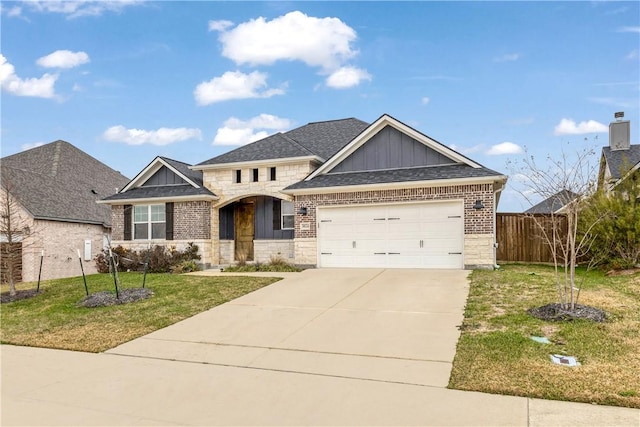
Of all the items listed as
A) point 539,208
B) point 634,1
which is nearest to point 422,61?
point 634,1

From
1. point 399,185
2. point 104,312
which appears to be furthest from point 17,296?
point 399,185

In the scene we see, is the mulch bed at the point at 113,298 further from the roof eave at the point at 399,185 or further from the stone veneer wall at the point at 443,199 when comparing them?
the roof eave at the point at 399,185

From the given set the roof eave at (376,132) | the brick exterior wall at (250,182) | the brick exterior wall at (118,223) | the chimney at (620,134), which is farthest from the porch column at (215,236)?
the chimney at (620,134)

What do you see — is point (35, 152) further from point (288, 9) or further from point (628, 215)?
point (628, 215)

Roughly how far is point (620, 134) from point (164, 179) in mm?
24004

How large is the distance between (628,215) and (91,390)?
14444 millimetres

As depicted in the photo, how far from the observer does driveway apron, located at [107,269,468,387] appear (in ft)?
18.5

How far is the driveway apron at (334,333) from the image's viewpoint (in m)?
5.64

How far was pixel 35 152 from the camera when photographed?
2583 cm

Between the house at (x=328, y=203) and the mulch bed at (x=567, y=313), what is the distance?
5441 mm

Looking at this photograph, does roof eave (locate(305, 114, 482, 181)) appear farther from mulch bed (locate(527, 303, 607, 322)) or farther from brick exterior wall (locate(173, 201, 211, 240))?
mulch bed (locate(527, 303, 607, 322))

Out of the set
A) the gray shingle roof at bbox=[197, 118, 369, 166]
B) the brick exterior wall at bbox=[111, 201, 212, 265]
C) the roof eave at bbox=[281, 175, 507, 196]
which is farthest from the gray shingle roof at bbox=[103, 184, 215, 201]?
the roof eave at bbox=[281, 175, 507, 196]

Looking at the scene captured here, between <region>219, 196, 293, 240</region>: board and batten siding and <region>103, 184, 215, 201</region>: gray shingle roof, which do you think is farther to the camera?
<region>103, 184, 215, 201</region>: gray shingle roof

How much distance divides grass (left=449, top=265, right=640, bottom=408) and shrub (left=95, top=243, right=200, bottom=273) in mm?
11813
